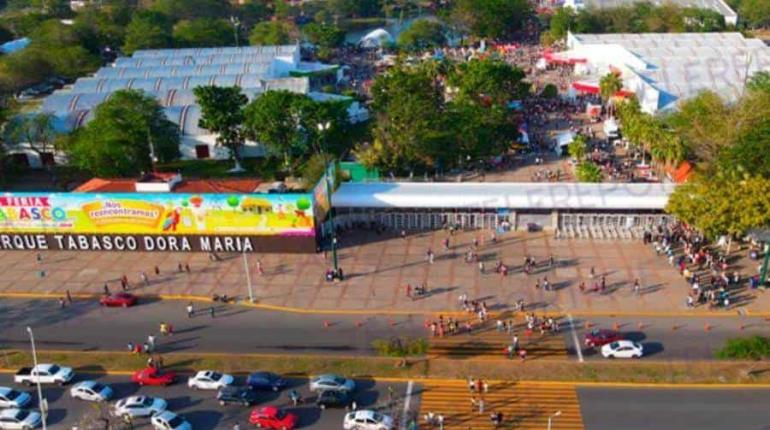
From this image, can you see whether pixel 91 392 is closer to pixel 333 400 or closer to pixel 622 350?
pixel 333 400

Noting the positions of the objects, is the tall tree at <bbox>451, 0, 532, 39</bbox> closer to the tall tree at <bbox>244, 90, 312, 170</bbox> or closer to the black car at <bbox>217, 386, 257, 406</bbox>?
the tall tree at <bbox>244, 90, 312, 170</bbox>

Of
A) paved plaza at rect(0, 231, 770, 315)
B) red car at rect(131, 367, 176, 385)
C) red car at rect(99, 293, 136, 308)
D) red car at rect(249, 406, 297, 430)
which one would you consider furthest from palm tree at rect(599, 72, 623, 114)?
red car at rect(131, 367, 176, 385)

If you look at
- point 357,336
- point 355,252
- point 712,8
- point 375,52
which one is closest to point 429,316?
point 357,336

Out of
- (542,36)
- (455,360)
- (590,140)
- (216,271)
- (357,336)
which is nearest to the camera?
(455,360)

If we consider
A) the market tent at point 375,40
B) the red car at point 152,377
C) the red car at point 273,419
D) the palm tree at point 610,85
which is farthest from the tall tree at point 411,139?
the market tent at point 375,40

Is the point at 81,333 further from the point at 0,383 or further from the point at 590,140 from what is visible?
the point at 590,140

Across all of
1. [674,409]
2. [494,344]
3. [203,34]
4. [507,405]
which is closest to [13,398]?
[507,405]

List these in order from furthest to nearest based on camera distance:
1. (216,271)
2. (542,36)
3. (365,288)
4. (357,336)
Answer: (542,36) < (216,271) < (365,288) < (357,336)
